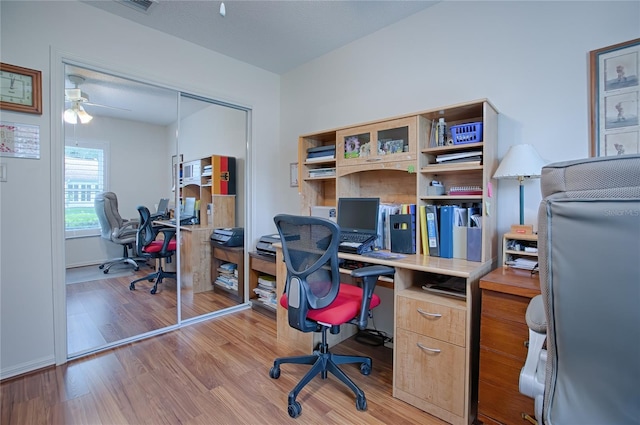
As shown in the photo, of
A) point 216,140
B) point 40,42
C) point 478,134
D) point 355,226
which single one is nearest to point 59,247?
point 40,42

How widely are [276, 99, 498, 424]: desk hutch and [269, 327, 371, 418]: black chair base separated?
27 centimetres

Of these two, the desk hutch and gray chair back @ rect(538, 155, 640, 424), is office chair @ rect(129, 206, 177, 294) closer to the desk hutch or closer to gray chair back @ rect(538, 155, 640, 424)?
the desk hutch

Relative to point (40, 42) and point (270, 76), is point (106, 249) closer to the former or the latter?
point (40, 42)

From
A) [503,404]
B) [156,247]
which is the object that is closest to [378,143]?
[503,404]

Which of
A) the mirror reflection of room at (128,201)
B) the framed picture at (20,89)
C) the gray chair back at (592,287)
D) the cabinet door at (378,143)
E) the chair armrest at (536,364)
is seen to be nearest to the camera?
the gray chair back at (592,287)

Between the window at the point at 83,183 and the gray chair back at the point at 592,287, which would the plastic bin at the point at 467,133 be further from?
the window at the point at 83,183

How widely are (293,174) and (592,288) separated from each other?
9.59 feet

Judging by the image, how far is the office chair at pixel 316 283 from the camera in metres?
1.69

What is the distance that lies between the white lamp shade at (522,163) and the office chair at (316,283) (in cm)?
88

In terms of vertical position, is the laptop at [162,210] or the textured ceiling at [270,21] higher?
the textured ceiling at [270,21]

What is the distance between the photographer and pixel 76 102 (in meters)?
2.31

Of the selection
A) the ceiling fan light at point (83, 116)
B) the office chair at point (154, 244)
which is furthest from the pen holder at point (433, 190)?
the ceiling fan light at point (83, 116)

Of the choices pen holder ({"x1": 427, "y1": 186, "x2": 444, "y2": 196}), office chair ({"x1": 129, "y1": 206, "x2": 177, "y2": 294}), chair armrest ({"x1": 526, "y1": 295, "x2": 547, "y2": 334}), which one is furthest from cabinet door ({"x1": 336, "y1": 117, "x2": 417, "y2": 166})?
office chair ({"x1": 129, "y1": 206, "x2": 177, "y2": 294})

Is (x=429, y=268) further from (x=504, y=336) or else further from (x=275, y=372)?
(x=275, y=372)
